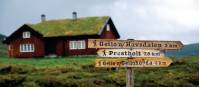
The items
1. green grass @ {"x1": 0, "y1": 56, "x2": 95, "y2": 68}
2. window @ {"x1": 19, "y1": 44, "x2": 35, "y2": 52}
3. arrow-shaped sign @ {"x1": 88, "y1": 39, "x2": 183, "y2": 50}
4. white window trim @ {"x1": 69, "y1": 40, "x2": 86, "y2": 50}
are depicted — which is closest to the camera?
arrow-shaped sign @ {"x1": 88, "y1": 39, "x2": 183, "y2": 50}

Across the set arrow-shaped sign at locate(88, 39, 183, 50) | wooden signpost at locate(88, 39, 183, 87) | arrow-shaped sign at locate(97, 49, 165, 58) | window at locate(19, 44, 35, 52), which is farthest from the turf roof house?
arrow-shaped sign at locate(97, 49, 165, 58)

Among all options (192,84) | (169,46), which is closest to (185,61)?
(192,84)

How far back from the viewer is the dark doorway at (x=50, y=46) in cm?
4934

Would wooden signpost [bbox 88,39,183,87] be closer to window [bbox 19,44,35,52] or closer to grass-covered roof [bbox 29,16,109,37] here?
grass-covered roof [bbox 29,16,109,37]

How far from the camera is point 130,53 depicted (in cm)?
1211

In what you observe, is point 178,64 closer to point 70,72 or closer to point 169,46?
point 70,72

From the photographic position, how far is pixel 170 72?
24.9 meters

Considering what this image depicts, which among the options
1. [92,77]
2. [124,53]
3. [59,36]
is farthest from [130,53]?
[59,36]

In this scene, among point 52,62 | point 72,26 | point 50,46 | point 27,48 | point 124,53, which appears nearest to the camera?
point 124,53

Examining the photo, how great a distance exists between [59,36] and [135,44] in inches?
1439

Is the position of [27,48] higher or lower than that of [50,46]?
lower

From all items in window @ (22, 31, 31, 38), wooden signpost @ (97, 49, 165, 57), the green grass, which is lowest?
the green grass

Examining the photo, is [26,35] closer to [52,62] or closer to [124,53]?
[52,62]

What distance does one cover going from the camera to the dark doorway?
49.3 metres
